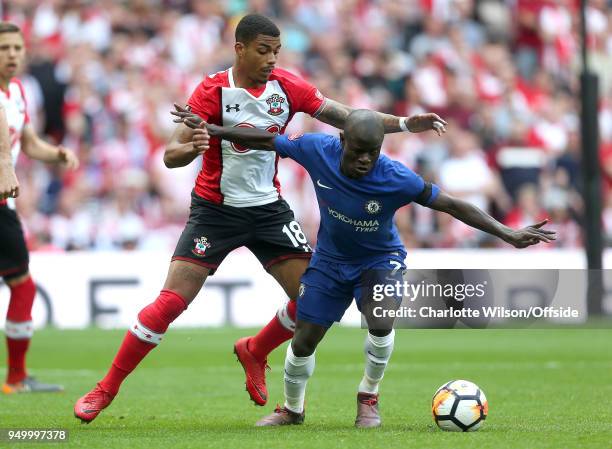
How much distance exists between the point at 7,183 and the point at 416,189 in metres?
2.47

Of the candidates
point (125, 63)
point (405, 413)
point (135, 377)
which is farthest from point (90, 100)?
point (405, 413)

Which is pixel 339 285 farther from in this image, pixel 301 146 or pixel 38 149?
pixel 38 149

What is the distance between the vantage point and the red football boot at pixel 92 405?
8.31 m

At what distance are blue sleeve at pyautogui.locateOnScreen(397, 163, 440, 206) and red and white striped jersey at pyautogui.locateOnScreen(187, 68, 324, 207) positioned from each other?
1184 millimetres

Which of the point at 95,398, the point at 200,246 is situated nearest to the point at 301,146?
the point at 200,246

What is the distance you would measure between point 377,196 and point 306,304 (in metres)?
0.82

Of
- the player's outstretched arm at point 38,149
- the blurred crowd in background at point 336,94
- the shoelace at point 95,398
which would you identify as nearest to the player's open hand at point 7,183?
Answer: the shoelace at point 95,398

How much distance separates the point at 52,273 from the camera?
55.3 ft

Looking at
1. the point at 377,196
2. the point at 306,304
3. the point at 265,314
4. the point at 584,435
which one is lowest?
the point at 265,314

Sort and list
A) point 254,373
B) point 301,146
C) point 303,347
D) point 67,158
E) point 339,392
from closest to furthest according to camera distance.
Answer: point 301,146 → point 303,347 → point 254,373 → point 339,392 → point 67,158

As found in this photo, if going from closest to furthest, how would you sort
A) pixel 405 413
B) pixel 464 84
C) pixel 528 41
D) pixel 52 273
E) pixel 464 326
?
pixel 464 326 < pixel 405 413 < pixel 52 273 < pixel 464 84 < pixel 528 41

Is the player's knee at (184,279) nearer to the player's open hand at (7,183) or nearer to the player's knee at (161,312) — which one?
the player's knee at (161,312)

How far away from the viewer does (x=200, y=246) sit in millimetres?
8664

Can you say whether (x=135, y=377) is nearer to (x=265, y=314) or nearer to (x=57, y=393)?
(x=57, y=393)
